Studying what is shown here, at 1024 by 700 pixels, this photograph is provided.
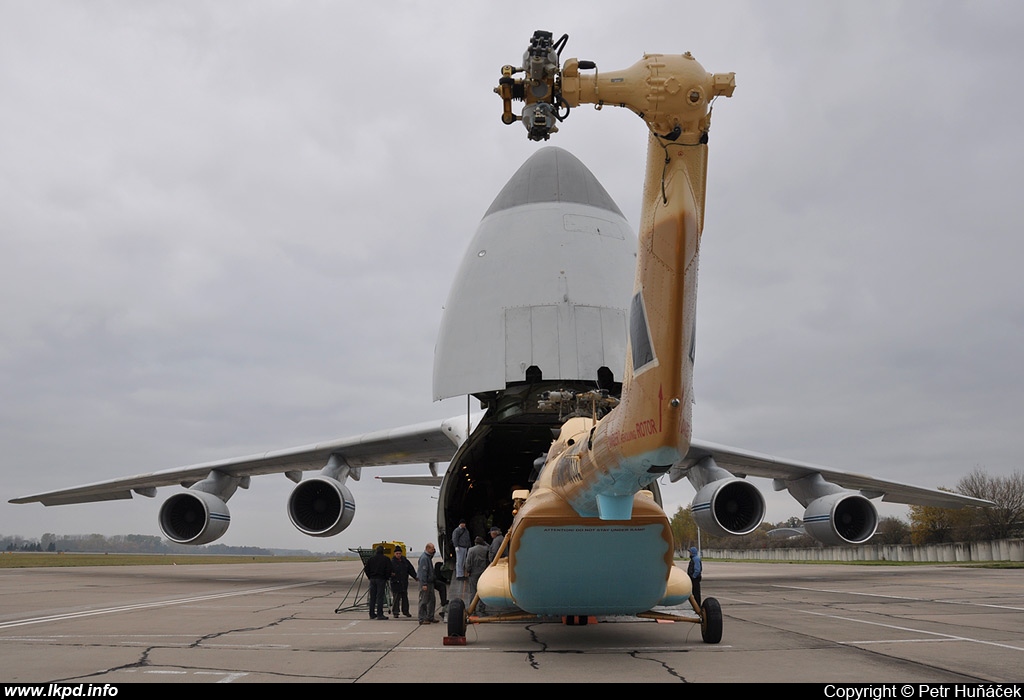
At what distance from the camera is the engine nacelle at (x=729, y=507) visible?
40.4 ft

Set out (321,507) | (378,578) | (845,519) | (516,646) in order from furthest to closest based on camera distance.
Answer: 1. (845,519)
2. (321,507)
3. (378,578)
4. (516,646)

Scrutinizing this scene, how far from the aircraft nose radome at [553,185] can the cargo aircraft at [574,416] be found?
1.3 inches

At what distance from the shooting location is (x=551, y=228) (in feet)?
35.7

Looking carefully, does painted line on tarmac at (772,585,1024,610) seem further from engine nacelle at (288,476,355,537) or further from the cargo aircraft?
engine nacelle at (288,476,355,537)

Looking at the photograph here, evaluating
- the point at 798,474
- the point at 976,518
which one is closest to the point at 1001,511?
the point at 976,518

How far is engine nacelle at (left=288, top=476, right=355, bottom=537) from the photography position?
543 inches

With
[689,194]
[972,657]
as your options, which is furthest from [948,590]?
[689,194]

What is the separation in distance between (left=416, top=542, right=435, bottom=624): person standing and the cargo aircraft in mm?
315

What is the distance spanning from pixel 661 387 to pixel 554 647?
4.15 m

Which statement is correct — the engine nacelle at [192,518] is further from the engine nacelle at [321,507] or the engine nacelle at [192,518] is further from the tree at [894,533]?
the tree at [894,533]

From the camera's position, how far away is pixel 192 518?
16.1 meters

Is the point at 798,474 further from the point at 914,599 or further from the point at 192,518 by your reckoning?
the point at 192,518

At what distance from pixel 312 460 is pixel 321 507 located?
2.90 m
